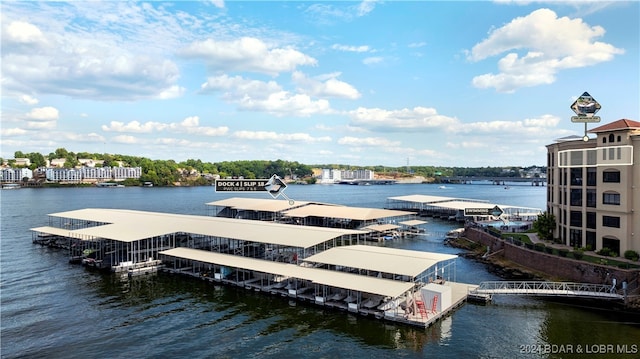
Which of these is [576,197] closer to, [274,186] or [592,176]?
[592,176]

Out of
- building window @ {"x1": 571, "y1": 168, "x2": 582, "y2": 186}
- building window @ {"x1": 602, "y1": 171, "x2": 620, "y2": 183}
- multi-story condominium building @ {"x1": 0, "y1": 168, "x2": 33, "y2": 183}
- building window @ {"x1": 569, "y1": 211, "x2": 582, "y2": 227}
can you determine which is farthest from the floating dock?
multi-story condominium building @ {"x1": 0, "y1": 168, "x2": 33, "y2": 183}

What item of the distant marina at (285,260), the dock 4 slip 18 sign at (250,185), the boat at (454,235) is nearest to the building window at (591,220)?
the distant marina at (285,260)

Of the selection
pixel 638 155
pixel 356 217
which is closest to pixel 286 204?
pixel 356 217

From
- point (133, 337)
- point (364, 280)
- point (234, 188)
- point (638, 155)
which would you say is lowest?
point (133, 337)

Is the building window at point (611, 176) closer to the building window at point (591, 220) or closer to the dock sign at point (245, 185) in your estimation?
the building window at point (591, 220)

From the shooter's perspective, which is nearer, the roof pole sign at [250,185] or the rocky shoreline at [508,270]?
the roof pole sign at [250,185]

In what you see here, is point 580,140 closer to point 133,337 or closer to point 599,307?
point 599,307
